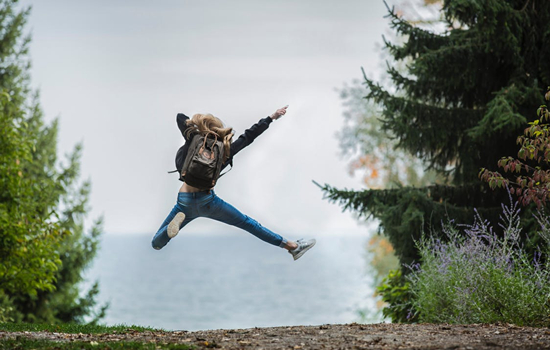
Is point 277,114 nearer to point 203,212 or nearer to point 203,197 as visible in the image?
point 203,197

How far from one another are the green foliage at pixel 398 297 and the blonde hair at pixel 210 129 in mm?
Result: 4282

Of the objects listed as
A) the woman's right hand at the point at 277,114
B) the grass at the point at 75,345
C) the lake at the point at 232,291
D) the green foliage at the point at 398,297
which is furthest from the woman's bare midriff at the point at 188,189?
the lake at the point at 232,291

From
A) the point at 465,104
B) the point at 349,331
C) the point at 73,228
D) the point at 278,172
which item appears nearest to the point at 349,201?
the point at 465,104

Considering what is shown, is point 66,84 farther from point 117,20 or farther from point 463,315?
point 463,315

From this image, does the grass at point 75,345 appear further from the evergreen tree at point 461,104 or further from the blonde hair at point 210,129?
the evergreen tree at point 461,104

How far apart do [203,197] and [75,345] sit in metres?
1.90

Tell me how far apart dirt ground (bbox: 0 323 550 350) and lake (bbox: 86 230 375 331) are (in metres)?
20.7

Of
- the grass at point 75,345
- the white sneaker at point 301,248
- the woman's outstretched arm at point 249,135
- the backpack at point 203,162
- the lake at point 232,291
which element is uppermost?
the lake at point 232,291

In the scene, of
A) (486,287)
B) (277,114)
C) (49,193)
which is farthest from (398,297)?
(49,193)

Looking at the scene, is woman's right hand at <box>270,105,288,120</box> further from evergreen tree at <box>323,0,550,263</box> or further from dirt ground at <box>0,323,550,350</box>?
evergreen tree at <box>323,0,550,263</box>

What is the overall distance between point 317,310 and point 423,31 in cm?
4374

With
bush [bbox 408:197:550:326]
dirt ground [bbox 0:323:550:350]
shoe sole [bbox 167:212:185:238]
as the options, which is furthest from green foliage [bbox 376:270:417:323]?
shoe sole [bbox 167:212:185:238]

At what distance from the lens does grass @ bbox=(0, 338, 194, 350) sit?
576 cm

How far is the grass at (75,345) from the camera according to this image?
5.76 meters
